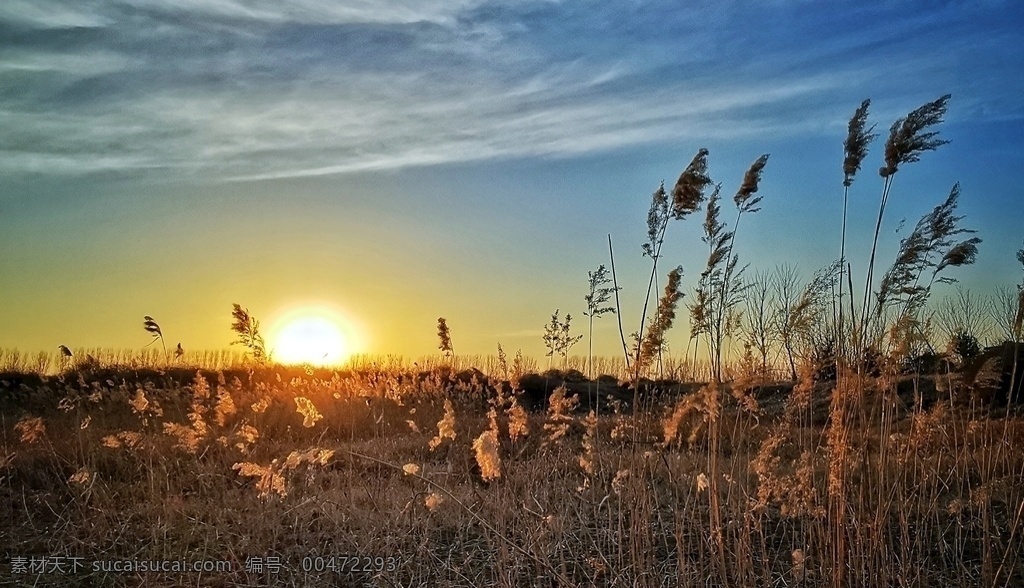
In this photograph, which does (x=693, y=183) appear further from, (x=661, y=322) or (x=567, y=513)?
(x=567, y=513)

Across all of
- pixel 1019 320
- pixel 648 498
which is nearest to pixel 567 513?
pixel 648 498

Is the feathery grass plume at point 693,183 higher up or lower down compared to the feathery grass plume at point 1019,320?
higher up

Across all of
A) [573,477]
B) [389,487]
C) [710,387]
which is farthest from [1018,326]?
[389,487]

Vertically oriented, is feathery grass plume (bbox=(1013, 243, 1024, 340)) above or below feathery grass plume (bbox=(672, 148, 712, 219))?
below

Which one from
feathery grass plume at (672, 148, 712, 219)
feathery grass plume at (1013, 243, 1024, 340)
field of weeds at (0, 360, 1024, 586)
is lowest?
field of weeds at (0, 360, 1024, 586)

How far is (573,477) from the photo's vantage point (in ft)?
21.6

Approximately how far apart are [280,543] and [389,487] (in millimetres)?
1075

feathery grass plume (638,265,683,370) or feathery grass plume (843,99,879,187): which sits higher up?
feathery grass plume (843,99,879,187)

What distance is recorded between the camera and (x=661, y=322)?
3.96m

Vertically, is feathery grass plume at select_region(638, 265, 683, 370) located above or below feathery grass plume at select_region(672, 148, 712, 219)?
below

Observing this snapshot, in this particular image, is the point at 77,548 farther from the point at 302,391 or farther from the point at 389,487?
the point at 302,391

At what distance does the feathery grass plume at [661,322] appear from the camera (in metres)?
3.94

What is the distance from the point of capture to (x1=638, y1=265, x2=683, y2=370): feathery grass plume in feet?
12.9

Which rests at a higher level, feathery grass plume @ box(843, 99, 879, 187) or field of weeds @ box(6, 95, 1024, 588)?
feathery grass plume @ box(843, 99, 879, 187)
